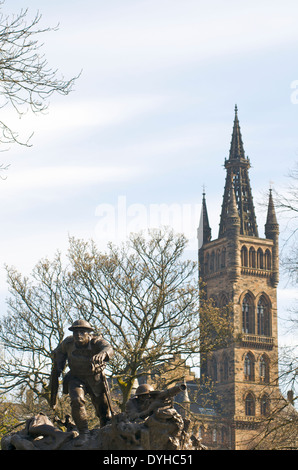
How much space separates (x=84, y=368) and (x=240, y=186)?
307 feet

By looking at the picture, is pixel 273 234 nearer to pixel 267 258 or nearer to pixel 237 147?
pixel 267 258

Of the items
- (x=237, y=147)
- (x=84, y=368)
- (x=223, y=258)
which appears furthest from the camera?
(x=237, y=147)

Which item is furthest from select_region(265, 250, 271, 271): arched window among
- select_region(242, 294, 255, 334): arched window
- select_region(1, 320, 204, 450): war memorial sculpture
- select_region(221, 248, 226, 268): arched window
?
select_region(1, 320, 204, 450): war memorial sculpture

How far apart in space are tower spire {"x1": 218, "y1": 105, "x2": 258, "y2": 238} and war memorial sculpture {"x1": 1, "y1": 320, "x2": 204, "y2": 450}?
91.7 m

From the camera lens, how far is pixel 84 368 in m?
15.2

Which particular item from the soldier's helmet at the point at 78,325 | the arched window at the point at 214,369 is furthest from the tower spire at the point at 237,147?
the soldier's helmet at the point at 78,325

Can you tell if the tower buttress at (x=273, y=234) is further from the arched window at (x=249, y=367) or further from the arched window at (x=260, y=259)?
the arched window at (x=249, y=367)

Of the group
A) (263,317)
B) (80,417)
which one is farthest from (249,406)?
(80,417)

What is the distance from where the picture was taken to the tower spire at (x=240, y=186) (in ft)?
353

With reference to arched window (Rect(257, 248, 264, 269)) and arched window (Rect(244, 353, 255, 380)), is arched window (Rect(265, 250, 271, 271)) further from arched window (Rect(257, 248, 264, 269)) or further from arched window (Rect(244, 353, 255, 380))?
arched window (Rect(244, 353, 255, 380))

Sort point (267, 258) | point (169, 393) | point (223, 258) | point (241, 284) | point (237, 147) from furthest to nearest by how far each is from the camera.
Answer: point (237, 147)
point (267, 258)
point (223, 258)
point (241, 284)
point (169, 393)
